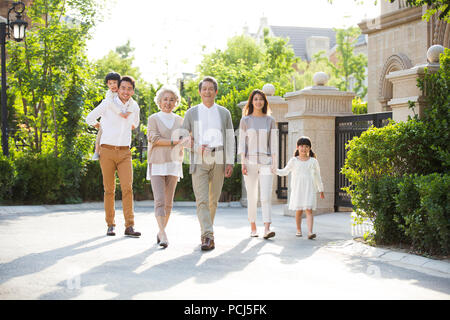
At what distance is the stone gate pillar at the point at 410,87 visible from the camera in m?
8.85

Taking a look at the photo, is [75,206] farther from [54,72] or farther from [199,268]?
[199,268]

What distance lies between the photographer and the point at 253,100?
9.35m

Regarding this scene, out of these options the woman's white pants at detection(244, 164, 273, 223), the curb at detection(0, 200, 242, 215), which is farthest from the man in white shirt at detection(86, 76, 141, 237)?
the curb at detection(0, 200, 242, 215)

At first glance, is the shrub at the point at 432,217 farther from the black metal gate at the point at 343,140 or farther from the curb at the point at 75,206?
the curb at the point at 75,206

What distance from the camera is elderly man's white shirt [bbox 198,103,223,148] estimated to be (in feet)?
26.7

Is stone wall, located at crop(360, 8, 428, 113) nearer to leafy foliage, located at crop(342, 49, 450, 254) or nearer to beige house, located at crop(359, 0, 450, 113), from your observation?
beige house, located at crop(359, 0, 450, 113)

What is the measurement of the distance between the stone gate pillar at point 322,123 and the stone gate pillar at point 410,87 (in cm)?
350

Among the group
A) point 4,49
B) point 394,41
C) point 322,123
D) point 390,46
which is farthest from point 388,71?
point 4,49

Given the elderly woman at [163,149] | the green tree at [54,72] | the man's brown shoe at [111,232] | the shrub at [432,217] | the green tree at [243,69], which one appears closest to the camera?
the shrub at [432,217]

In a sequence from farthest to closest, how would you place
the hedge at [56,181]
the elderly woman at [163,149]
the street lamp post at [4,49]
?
the street lamp post at [4,49] < the hedge at [56,181] < the elderly woman at [163,149]

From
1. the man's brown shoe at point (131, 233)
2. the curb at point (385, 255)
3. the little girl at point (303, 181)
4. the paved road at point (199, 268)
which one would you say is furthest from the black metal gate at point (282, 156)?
the man's brown shoe at point (131, 233)

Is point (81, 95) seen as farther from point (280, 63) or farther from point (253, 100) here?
point (280, 63)

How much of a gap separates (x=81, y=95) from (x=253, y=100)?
26.0 feet
